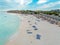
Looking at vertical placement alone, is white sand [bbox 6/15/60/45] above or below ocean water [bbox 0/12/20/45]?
above

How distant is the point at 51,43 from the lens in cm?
420

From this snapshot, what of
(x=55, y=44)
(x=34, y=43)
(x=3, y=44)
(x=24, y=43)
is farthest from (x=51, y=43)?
(x=3, y=44)

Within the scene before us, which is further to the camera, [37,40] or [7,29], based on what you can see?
[7,29]

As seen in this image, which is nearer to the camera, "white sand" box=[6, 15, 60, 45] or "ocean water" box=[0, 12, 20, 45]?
"white sand" box=[6, 15, 60, 45]

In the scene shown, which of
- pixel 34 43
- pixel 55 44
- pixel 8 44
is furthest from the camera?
pixel 8 44

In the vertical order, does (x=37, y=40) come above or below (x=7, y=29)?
above

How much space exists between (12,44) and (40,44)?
899mm

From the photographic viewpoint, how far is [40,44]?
13.8 ft

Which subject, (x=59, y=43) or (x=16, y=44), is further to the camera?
(x=16, y=44)

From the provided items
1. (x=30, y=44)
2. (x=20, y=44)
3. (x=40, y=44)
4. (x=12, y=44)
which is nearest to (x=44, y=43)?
(x=40, y=44)

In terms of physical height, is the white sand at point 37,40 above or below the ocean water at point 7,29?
above

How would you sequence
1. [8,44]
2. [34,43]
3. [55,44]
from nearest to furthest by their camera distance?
[55,44], [34,43], [8,44]

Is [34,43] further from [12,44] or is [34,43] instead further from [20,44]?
[12,44]

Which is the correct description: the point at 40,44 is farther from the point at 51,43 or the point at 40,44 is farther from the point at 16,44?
the point at 16,44
